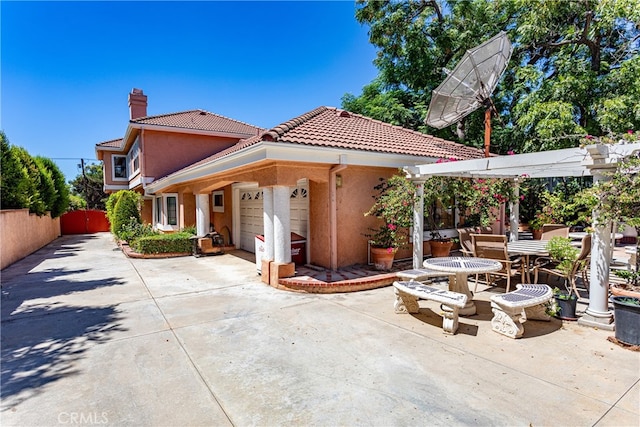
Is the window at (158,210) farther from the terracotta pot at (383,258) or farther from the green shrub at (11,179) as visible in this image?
the terracotta pot at (383,258)

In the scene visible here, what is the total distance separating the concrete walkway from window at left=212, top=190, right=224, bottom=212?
8.89 m

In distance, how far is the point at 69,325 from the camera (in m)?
5.81

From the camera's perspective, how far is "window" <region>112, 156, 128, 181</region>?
2456cm

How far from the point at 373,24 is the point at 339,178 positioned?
46.2ft

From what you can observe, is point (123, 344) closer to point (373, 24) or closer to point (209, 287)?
point (209, 287)

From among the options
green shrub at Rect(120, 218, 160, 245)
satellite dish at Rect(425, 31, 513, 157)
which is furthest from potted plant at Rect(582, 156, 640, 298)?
green shrub at Rect(120, 218, 160, 245)

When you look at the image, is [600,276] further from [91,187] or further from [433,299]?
[91,187]

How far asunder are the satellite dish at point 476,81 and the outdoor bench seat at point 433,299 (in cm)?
402

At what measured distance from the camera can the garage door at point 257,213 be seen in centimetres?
999

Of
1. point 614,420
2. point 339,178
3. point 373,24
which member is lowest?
point 614,420

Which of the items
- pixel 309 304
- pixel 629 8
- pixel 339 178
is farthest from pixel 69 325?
pixel 629 8

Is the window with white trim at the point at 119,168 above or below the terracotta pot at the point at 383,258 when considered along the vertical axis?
above

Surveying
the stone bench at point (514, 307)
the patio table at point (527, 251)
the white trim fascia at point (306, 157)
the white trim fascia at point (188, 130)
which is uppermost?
the white trim fascia at point (188, 130)

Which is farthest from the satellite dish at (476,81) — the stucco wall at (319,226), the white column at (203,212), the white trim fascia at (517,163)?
the white column at (203,212)
